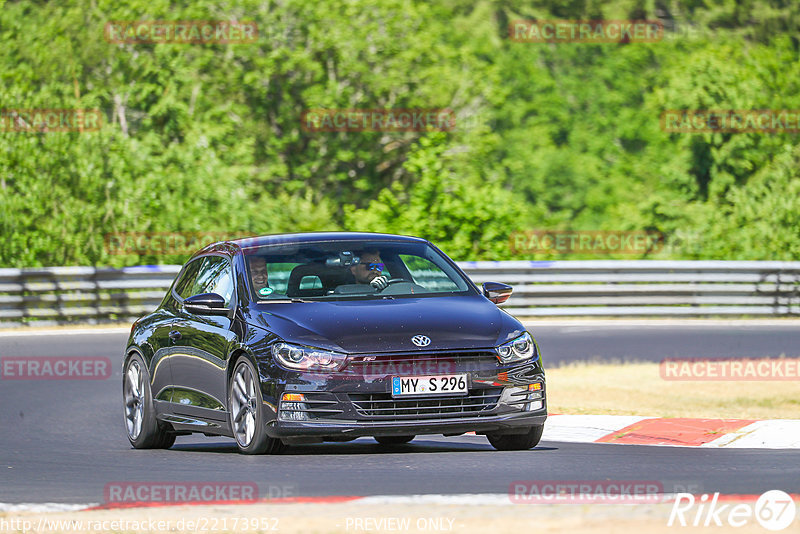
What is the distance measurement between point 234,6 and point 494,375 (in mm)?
28164

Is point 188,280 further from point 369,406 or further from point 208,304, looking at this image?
point 369,406

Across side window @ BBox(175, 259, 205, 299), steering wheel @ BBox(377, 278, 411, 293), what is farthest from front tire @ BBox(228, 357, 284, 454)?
side window @ BBox(175, 259, 205, 299)

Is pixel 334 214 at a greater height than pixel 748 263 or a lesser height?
lesser

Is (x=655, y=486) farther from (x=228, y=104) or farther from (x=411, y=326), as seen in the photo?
(x=228, y=104)

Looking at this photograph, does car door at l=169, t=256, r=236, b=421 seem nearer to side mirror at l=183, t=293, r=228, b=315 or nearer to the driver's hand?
side mirror at l=183, t=293, r=228, b=315

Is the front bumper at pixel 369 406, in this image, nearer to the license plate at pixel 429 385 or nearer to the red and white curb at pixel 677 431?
the license plate at pixel 429 385

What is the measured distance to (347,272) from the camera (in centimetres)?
1023

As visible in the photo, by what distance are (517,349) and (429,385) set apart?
671mm

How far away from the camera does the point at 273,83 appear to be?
3753 centimetres

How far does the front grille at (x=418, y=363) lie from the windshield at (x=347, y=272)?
0.91 metres

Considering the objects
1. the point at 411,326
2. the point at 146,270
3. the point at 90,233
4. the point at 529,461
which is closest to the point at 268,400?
the point at 411,326

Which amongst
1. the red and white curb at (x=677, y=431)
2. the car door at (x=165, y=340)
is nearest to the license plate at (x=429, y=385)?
the red and white curb at (x=677, y=431)

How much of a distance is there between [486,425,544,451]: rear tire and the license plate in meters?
0.83

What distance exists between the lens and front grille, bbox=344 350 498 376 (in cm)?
909
